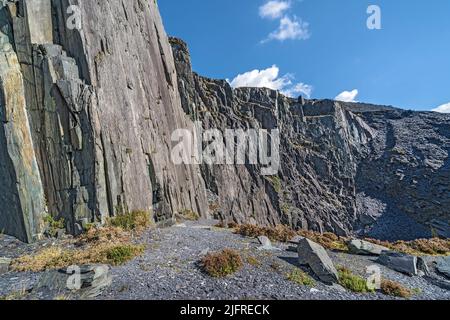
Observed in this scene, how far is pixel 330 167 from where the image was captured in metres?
76.9

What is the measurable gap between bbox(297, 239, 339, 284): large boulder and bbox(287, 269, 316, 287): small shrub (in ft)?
1.99

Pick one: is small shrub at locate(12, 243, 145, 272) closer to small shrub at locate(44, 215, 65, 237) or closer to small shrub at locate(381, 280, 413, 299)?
small shrub at locate(44, 215, 65, 237)

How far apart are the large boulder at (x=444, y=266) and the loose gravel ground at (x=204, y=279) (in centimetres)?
351

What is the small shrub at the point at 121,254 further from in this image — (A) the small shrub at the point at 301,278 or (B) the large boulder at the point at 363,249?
(B) the large boulder at the point at 363,249

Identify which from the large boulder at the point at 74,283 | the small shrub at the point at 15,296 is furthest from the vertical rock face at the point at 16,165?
the large boulder at the point at 74,283

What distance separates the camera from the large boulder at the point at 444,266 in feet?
52.6

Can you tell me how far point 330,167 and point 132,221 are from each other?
70.0 m

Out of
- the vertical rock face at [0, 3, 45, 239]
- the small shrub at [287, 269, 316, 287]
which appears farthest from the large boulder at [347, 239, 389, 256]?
the vertical rock face at [0, 3, 45, 239]

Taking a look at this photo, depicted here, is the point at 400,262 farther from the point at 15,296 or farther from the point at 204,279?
the point at 15,296

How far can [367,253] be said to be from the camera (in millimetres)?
17516

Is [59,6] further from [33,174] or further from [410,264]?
[410,264]

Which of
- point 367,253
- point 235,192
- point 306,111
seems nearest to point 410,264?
point 367,253

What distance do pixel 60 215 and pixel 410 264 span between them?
68.7 ft

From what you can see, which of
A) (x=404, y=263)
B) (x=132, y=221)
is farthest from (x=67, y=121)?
(x=404, y=263)
